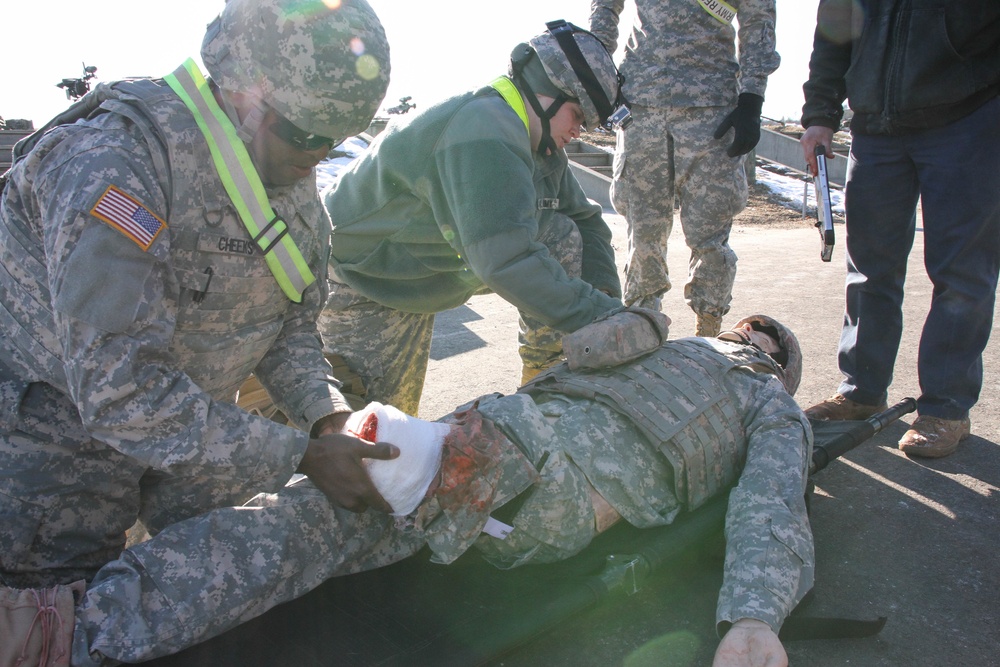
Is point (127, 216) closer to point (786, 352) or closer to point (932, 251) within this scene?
point (786, 352)

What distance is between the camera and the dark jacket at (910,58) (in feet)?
9.64

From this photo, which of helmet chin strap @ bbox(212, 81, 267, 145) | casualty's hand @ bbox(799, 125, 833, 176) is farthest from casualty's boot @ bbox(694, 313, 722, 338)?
helmet chin strap @ bbox(212, 81, 267, 145)

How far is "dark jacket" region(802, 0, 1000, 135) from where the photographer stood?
294cm

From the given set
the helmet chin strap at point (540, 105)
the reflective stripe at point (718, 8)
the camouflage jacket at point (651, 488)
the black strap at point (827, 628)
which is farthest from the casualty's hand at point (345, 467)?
the reflective stripe at point (718, 8)

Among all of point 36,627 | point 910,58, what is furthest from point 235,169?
point 910,58

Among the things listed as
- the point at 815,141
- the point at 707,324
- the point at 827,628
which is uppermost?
the point at 815,141

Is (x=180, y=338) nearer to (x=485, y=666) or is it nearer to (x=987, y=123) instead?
(x=485, y=666)

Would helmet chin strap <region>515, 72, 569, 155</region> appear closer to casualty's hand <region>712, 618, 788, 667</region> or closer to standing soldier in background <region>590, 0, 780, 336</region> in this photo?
standing soldier in background <region>590, 0, 780, 336</region>

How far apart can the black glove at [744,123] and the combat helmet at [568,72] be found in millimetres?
1256

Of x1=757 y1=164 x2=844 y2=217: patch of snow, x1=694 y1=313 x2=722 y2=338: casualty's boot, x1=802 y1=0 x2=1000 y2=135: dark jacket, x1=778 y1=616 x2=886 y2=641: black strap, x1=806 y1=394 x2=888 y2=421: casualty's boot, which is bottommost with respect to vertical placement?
x1=757 y1=164 x2=844 y2=217: patch of snow

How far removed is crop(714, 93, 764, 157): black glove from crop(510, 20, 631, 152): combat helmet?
1.26 metres

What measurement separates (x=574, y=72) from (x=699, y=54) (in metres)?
1.67

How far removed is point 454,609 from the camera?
1.99 m

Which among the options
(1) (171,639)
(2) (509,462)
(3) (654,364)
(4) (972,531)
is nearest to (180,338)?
(1) (171,639)
